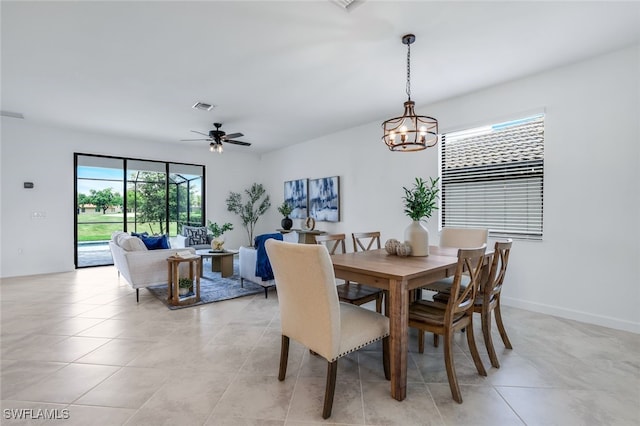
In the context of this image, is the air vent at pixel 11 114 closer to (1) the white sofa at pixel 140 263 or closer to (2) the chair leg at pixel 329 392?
(1) the white sofa at pixel 140 263

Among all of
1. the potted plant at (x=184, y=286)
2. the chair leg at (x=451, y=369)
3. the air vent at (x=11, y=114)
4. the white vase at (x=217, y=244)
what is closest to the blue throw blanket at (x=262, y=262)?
the potted plant at (x=184, y=286)

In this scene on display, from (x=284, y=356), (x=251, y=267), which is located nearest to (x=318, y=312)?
(x=284, y=356)

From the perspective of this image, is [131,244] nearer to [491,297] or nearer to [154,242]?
[154,242]

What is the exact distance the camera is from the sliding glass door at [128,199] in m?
5.93

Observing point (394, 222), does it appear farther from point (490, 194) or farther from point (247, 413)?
point (247, 413)

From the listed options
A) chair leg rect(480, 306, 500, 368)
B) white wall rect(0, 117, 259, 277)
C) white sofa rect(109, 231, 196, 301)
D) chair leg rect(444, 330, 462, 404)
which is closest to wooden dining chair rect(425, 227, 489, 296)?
chair leg rect(480, 306, 500, 368)

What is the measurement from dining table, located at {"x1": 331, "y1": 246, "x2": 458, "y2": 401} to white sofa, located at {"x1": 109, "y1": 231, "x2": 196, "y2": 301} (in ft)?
9.09

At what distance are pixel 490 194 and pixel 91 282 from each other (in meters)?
6.19

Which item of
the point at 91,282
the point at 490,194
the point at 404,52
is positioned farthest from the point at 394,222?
the point at 91,282

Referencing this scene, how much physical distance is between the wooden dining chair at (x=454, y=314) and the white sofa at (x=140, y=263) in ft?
10.3

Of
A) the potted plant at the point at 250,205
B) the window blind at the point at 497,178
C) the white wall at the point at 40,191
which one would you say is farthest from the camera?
the potted plant at the point at 250,205

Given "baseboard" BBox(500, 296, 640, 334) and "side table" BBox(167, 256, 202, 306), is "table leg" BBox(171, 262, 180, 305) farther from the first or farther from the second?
"baseboard" BBox(500, 296, 640, 334)

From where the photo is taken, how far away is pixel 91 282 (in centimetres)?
480

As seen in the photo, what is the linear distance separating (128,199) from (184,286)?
3696mm
